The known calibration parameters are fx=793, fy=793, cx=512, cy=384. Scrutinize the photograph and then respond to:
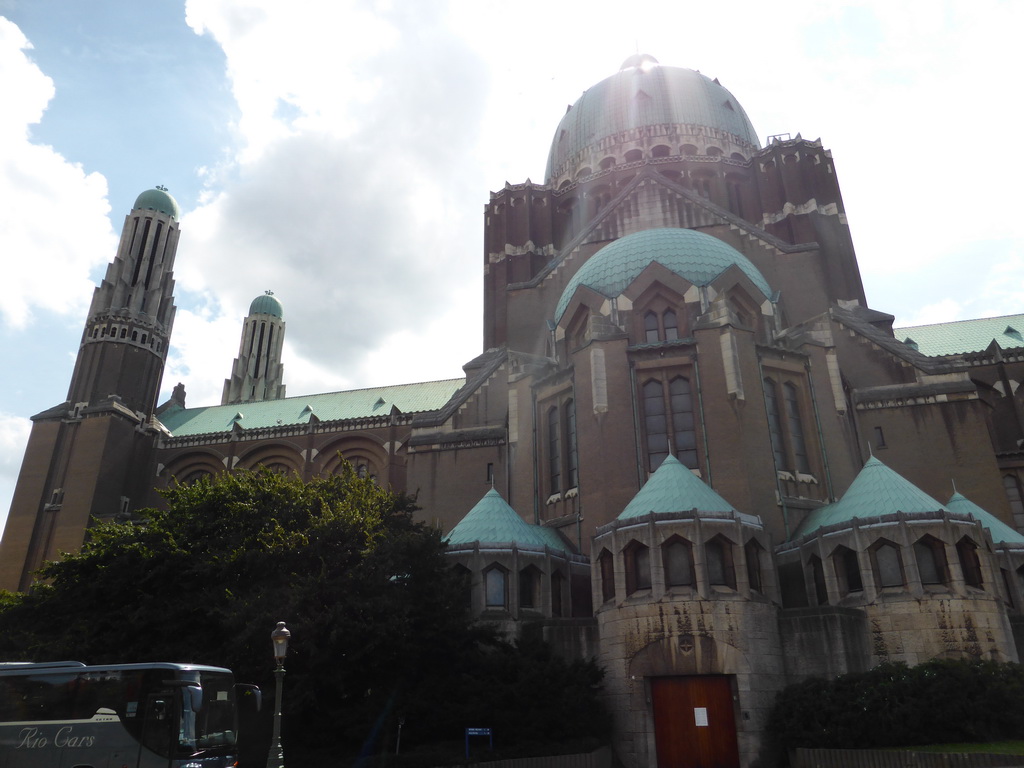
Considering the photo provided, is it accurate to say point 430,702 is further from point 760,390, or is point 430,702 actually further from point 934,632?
point 760,390

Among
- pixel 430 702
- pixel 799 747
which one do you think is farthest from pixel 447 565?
pixel 799 747

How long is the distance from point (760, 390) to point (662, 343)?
3801mm

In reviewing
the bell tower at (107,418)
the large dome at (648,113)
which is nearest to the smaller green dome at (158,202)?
the bell tower at (107,418)

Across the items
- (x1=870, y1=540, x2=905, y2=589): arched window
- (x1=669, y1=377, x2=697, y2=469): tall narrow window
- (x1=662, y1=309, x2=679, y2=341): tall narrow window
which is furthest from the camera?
(x1=662, y1=309, x2=679, y2=341): tall narrow window

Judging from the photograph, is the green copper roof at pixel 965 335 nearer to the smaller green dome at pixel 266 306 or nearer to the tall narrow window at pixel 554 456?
the tall narrow window at pixel 554 456

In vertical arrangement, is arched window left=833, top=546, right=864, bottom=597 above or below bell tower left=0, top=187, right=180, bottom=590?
below

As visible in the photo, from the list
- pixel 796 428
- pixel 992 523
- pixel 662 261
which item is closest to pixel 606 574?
pixel 796 428

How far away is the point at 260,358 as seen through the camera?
8625cm

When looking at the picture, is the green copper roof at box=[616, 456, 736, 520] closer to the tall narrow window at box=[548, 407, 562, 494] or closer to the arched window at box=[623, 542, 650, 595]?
the arched window at box=[623, 542, 650, 595]

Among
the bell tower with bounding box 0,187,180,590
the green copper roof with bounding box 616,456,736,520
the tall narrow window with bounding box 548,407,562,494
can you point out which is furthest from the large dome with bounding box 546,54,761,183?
the green copper roof with bounding box 616,456,736,520

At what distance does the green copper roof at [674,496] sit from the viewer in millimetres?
23109

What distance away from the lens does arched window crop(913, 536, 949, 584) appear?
2167 cm

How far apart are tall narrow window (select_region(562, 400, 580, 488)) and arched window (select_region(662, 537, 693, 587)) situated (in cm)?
684

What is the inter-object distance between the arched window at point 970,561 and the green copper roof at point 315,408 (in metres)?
43.2
